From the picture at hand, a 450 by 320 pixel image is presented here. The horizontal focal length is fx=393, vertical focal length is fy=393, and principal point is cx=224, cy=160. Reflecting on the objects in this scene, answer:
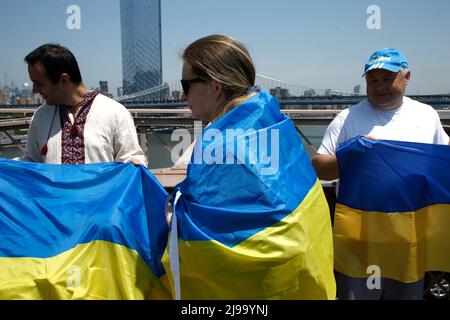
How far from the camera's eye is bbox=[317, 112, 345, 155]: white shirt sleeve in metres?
2.14

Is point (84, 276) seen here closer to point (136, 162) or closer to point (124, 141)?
point (136, 162)

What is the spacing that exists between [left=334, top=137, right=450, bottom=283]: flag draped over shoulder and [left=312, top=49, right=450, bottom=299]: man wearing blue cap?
0.09m

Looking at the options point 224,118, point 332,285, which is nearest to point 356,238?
point 332,285

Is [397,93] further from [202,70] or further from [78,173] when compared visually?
[78,173]

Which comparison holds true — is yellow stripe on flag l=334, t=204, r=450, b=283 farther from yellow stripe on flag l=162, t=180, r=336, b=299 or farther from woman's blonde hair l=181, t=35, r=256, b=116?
woman's blonde hair l=181, t=35, r=256, b=116

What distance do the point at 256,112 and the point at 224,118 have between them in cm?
12

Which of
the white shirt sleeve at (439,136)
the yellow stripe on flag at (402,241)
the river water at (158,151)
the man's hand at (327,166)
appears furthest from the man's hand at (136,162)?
the river water at (158,151)

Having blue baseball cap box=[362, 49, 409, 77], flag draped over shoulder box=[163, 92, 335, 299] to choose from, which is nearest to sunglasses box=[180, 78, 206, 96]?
flag draped over shoulder box=[163, 92, 335, 299]

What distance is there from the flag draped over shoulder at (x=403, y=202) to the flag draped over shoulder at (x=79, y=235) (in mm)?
1030

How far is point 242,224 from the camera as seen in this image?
4.14 ft

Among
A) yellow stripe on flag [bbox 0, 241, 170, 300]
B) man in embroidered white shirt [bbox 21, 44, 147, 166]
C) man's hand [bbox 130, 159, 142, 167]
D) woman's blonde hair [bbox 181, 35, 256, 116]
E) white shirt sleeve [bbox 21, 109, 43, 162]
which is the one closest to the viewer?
woman's blonde hair [bbox 181, 35, 256, 116]

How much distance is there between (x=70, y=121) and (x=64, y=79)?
22cm

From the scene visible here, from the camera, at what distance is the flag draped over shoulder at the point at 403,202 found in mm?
1975

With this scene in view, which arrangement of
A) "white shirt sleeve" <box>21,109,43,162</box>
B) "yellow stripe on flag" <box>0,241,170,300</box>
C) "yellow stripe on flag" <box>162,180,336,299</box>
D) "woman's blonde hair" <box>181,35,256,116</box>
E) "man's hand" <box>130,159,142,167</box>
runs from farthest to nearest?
"white shirt sleeve" <box>21,109,43,162</box>, "man's hand" <box>130,159,142,167</box>, "yellow stripe on flag" <box>0,241,170,300</box>, "woman's blonde hair" <box>181,35,256,116</box>, "yellow stripe on flag" <box>162,180,336,299</box>
